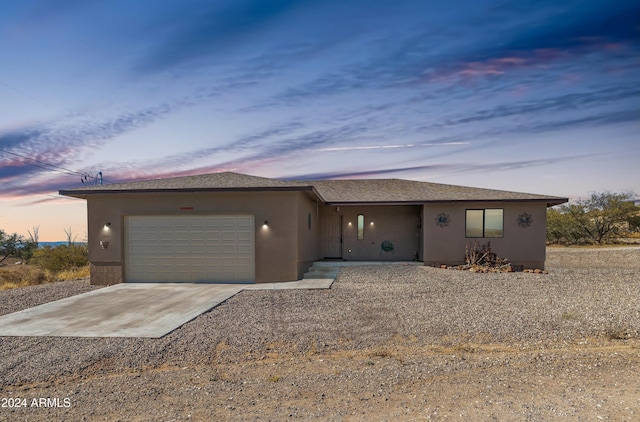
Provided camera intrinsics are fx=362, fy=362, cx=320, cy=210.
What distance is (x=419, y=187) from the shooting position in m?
17.3

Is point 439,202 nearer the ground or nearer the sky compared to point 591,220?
nearer the sky

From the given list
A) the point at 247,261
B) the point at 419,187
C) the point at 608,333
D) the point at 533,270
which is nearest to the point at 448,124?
the point at 419,187

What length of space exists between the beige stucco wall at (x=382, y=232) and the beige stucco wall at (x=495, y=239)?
5.31ft

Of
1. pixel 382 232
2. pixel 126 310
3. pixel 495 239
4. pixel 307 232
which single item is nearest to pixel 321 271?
pixel 307 232

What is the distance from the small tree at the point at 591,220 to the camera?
2948 centimetres

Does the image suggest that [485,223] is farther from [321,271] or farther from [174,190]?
[174,190]

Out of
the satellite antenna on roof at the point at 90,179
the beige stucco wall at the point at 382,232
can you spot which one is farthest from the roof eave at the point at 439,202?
the satellite antenna on roof at the point at 90,179

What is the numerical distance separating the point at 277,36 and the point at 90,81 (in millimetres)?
7475

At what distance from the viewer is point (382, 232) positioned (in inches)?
654

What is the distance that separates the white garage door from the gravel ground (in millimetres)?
3299

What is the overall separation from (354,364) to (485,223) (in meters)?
12.0

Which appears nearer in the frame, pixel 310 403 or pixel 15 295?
pixel 310 403

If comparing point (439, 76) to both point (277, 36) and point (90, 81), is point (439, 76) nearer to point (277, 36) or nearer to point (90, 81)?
point (277, 36)

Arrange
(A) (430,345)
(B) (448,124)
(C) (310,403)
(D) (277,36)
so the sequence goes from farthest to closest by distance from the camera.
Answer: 1. (B) (448,124)
2. (D) (277,36)
3. (A) (430,345)
4. (C) (310,403)
